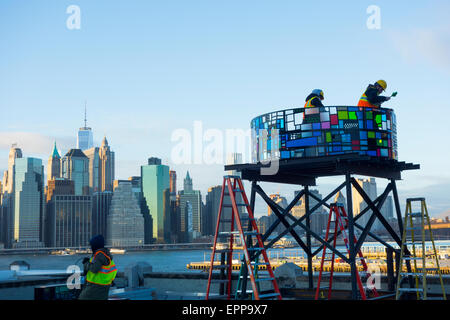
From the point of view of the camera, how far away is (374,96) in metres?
20.8

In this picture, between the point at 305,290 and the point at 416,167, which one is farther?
the point at 305,290

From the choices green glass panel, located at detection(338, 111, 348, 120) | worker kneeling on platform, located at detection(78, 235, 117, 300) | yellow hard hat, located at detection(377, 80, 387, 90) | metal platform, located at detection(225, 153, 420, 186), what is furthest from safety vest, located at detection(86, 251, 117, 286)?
yellow hard hat, located at detection(377, 80, 387, 90)

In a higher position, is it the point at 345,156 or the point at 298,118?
the point at 298,118

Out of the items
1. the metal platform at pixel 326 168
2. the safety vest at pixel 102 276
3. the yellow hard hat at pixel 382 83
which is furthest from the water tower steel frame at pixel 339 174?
the safety vest at pixel 102 276

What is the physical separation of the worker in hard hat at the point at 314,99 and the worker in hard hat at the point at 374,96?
1.66 m

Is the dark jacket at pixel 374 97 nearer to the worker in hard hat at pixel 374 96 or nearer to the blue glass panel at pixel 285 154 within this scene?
the worker in hard hat at pixel 374 96

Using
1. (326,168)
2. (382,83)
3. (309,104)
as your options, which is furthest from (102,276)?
(382,83)

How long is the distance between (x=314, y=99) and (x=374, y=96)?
2.50m

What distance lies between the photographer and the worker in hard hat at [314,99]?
20.2 metres

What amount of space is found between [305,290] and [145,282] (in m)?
10.9

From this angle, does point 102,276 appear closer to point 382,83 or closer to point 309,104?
point 309,104

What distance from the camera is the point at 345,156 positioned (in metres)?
19.0
